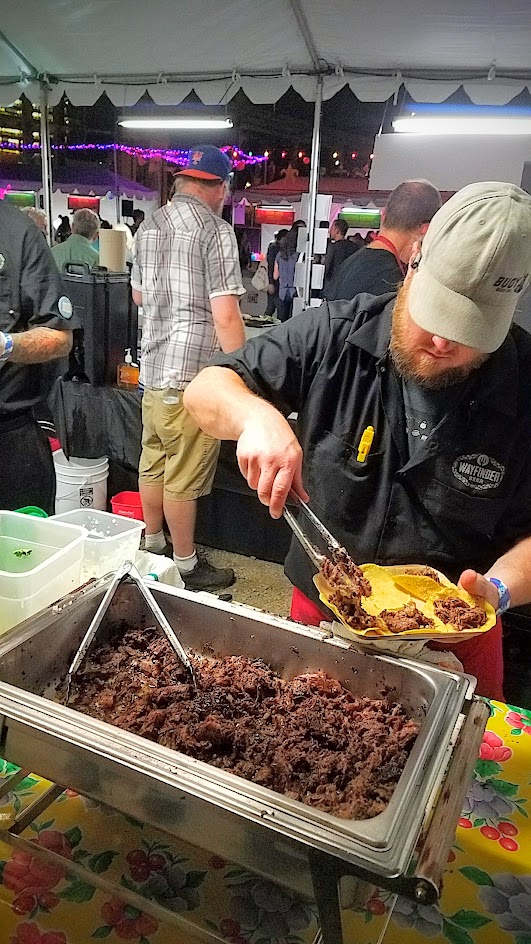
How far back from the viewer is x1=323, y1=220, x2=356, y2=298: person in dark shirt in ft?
9.20

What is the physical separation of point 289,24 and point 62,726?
2.80m

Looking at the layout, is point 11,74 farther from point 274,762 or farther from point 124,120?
point 274,762

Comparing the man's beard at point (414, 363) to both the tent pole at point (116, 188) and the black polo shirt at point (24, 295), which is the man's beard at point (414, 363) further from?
the tent pole at point (116, 188)

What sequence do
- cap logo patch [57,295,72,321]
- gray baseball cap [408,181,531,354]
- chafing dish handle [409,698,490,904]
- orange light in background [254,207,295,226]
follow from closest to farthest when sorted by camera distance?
chafing dish handle [409,698,490,904]
gray baseball cap [408,181,531,354]
cap logo patch [57,295,72,321]
orange light in background [254,207,295,226]

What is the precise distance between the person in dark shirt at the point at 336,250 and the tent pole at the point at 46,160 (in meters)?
1.51

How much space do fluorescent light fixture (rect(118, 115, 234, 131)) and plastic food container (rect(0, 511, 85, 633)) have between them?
2553 millimetres

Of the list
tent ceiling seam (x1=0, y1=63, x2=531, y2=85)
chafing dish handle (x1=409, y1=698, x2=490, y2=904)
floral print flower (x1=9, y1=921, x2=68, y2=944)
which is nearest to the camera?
chafing dish handle (x1=409, y1=698, x2=490, y2=904)

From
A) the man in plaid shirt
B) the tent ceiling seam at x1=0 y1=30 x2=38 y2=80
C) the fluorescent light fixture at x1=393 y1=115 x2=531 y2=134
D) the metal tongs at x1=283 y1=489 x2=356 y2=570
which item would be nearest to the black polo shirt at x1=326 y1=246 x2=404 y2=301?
the man in plaid shirt

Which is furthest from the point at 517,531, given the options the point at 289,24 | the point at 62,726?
the point at 289,24

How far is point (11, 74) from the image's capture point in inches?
122

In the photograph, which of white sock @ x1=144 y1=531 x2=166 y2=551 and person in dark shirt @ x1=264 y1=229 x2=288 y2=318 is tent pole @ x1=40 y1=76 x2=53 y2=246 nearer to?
person in dark shirt @ x1=264 y1=229 x2=288 y2=318

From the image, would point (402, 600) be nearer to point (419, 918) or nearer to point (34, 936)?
point (419, 918)

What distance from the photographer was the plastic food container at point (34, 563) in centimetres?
102

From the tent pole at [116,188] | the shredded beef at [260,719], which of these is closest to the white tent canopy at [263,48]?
the tent pole at [116,188]
